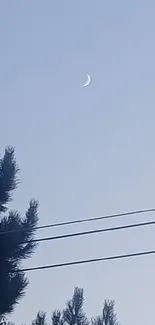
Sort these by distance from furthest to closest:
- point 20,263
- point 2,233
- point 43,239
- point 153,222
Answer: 1. point 20,263
2. point 2,233
3. point 43,239
4. point 153,222

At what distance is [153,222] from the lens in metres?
8.05

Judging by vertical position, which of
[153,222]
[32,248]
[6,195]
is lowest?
[153,222]

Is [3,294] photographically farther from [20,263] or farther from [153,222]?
[153,222]

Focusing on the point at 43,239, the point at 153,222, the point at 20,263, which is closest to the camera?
the point at 153,222

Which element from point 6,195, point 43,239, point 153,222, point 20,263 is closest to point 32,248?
point 20,263

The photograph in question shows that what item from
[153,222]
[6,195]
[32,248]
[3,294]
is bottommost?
[153,222]

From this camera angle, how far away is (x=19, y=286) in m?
12.3

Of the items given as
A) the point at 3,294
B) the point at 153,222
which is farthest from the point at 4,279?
the point at 153,222

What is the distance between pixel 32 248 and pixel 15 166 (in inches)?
69.7

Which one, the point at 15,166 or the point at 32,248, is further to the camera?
the point at 15,166

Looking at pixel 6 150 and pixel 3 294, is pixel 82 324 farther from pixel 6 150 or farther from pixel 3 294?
pixel 6 150

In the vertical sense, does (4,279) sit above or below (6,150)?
below

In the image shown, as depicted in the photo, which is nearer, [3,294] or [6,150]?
[3,294]

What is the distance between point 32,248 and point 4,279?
747mm
